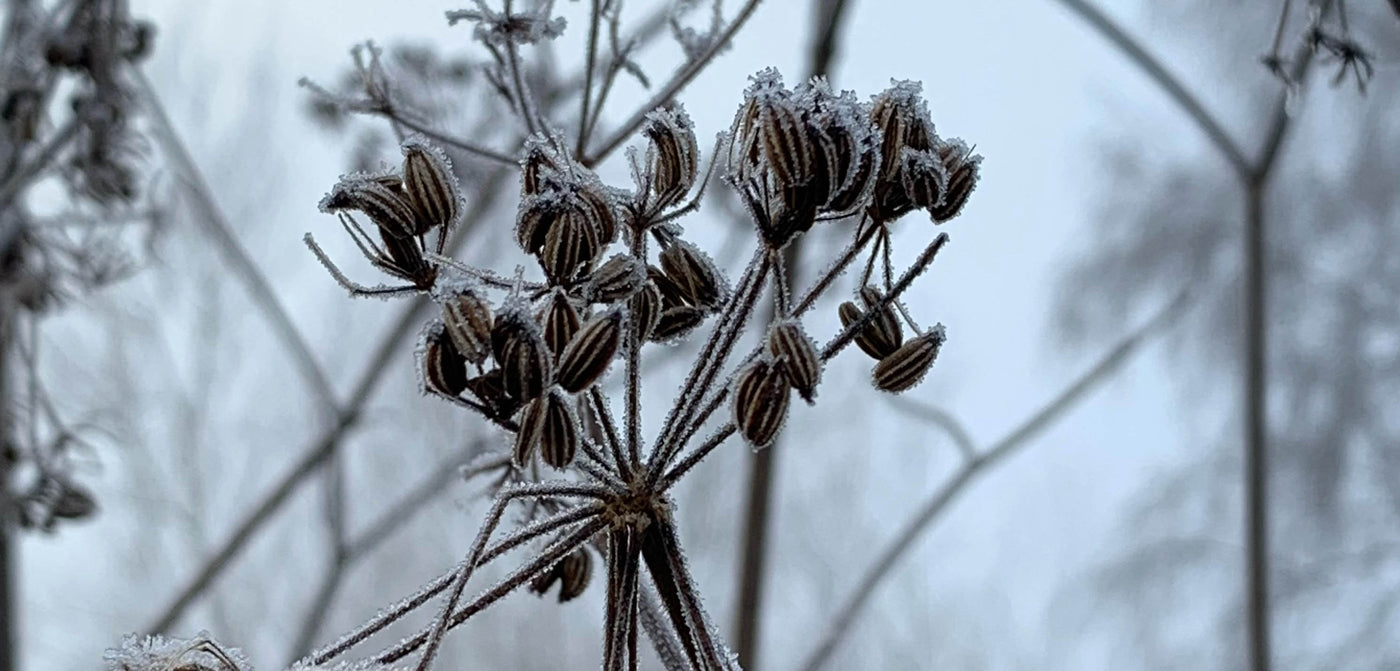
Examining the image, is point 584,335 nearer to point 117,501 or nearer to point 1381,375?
point 1381,375

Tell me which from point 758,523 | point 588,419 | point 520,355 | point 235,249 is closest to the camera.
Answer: point 520,355

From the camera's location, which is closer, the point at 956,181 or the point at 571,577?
the point at 956,181

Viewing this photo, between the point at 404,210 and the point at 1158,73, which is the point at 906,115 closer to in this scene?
the point at 404,210

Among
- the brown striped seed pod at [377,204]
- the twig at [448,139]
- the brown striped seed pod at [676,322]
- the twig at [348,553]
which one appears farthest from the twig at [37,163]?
the brown striped seed pod at [676,322]

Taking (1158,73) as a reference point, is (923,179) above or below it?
below

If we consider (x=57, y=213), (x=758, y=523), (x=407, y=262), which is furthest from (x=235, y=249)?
(x=407, y=262)

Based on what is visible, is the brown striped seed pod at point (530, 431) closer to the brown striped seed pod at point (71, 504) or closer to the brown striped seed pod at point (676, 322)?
the brown striped seed pod at point (676, 322)

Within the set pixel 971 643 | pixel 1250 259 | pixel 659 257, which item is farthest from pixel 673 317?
pixel 971 643

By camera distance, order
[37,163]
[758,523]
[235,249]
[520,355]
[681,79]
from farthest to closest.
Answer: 1. [235,249]
2. [37,163]
3. [758,523]
4. [681,79]
5. [520,355]
